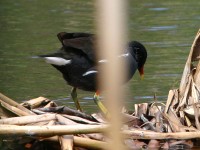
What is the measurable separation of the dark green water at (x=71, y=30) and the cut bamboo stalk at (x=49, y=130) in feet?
6.79

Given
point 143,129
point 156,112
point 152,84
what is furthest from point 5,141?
point 152,84

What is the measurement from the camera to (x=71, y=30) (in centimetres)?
946

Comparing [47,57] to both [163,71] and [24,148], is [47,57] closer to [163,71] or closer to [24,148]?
[24,148]

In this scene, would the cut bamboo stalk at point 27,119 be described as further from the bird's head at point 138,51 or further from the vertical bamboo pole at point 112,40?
the vertical bamboo pole at point 112,40

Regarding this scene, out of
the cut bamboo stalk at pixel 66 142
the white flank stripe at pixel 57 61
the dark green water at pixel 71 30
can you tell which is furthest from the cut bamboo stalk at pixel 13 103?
the dark green water at pixel 71 30

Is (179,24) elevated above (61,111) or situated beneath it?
elevated above

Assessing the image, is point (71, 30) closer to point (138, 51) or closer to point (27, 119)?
point (138, 51)

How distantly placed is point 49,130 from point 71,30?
19.2ft

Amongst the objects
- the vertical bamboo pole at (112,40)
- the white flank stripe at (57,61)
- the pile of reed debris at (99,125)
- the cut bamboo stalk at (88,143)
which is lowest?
the cut bamboo stalk at (88,143)

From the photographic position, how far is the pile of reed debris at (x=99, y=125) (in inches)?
148

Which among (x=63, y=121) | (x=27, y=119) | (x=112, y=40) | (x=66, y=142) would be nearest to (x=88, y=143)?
(x=66, y=142)

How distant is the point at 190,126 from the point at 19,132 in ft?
4.55

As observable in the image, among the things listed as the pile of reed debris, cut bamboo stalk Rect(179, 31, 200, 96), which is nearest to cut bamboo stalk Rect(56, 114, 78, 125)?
the pile of reed debris

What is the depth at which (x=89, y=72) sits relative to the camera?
16.7 ft
